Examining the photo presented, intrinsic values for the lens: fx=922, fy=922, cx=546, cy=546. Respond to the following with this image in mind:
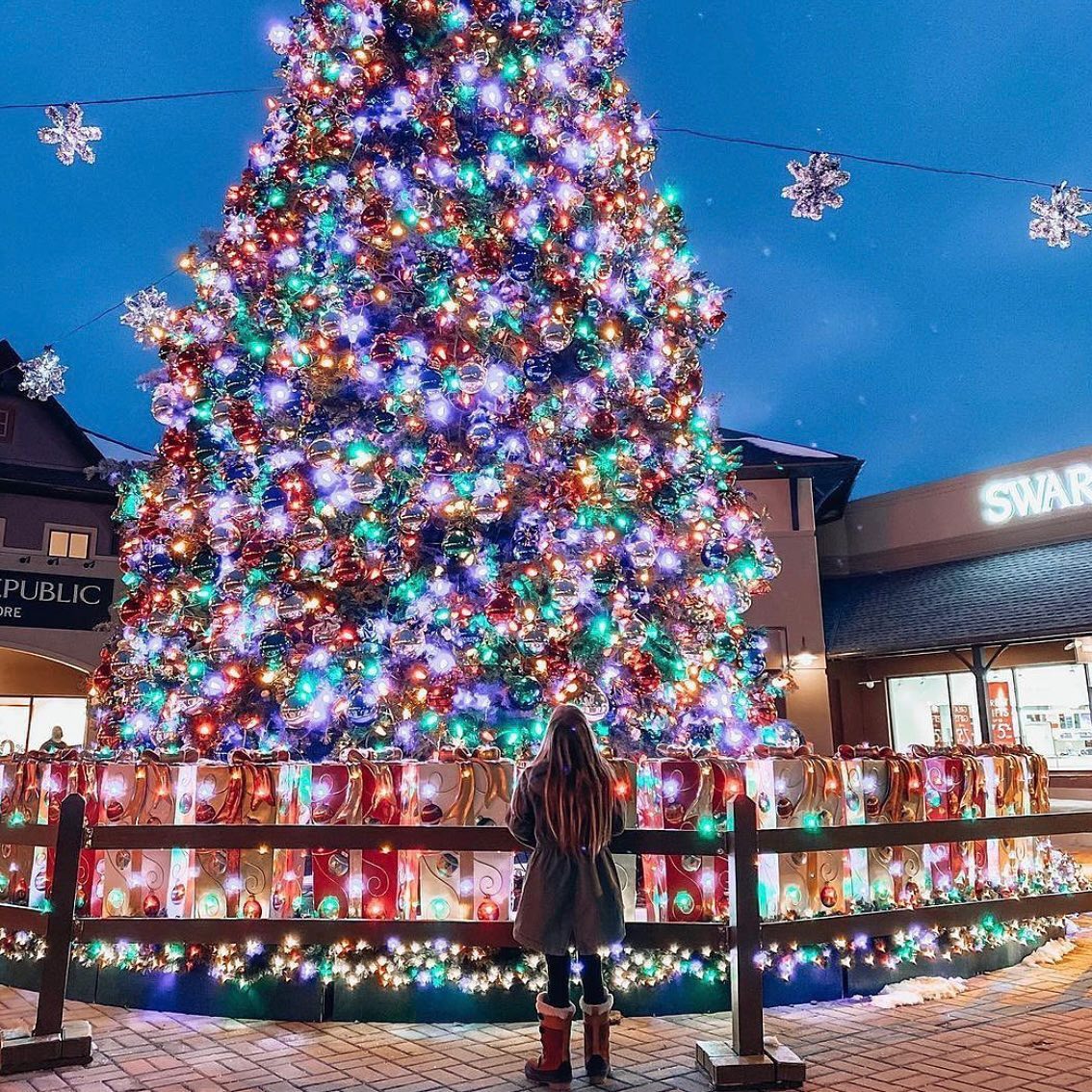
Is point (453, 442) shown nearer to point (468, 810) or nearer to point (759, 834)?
point (468, 810)

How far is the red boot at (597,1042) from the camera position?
409 cm

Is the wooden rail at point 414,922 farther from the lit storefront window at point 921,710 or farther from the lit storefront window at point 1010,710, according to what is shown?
the lit storefront window at point 921,710

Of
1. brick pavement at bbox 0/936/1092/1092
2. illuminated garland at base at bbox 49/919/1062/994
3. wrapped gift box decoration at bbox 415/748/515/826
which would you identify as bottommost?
brick pavement at bbox 0/936/1092/1092

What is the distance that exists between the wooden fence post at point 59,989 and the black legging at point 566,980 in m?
2.19

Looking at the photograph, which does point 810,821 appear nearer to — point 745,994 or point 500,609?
point 745,994

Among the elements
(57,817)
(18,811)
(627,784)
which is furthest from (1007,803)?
(18,811)

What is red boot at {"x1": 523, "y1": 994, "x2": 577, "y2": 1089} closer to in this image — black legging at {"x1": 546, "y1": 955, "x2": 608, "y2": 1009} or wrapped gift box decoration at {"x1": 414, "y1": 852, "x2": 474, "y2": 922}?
black legging at {"x1": 546, "y1": 955, "x2": 608, "y2": 1009}

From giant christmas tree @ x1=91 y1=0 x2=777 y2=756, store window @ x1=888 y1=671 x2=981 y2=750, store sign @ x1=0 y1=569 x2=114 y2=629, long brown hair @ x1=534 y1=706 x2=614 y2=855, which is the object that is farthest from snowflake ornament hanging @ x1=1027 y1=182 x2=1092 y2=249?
store sign @ x1=0 y1=569 x2=114 y2=629

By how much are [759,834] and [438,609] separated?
3.15 metres

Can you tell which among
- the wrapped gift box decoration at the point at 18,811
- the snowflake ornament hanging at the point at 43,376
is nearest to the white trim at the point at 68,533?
the snowflake ornament hanging at the point at 43,376

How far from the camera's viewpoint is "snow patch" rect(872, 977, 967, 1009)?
5.26 metres

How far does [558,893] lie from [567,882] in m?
0.06

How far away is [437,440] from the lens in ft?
23.5

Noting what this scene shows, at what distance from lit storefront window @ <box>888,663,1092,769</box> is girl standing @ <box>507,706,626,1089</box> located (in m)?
12.3
